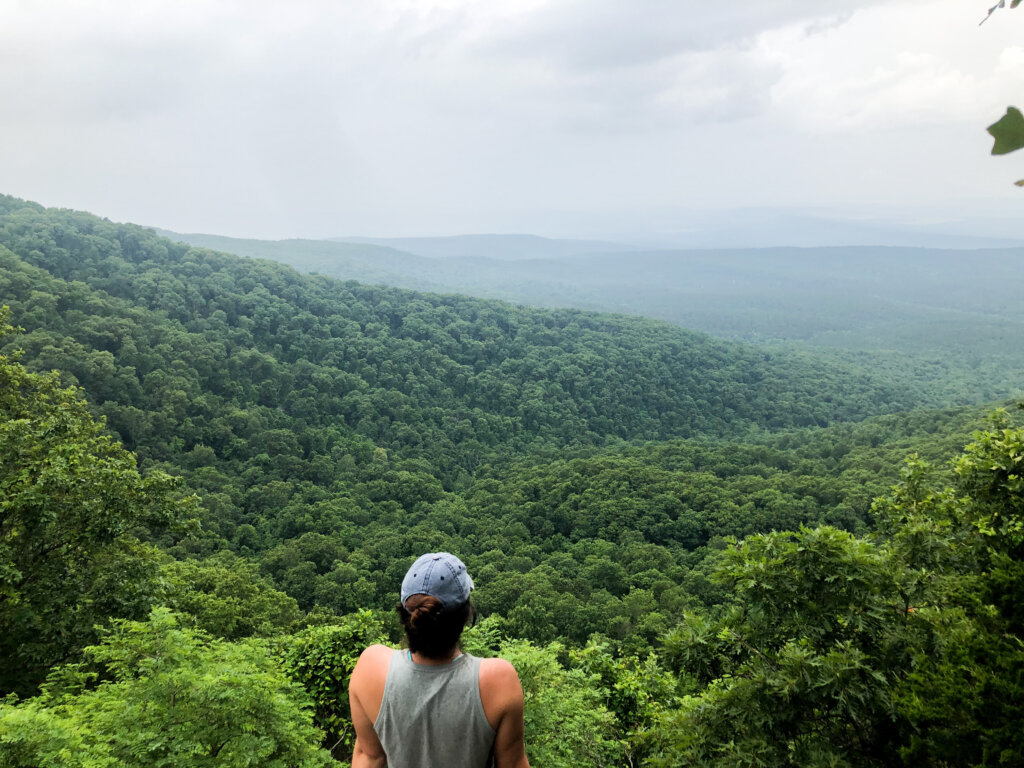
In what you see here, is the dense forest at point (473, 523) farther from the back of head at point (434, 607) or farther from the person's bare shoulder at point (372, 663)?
the back of head at point (434, 607)

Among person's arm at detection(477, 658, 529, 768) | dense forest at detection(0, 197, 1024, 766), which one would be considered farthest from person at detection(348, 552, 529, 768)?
dense forest at detection(0, 197, 1024, 766)

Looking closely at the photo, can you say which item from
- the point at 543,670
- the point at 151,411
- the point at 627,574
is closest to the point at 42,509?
the point at 543,670

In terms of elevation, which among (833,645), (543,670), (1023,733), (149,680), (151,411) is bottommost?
(151,411)

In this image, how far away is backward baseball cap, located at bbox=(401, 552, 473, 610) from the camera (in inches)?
80.2

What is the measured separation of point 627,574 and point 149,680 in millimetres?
26339

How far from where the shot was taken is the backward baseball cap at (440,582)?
204 cm

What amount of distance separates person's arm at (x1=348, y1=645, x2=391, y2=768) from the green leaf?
2154 mm

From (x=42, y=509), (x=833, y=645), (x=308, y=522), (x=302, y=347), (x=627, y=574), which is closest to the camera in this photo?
(x=833, y=645)

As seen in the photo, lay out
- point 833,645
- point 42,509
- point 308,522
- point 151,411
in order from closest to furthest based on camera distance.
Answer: point 833,645
point 42,509
point 308,522
point 151,411

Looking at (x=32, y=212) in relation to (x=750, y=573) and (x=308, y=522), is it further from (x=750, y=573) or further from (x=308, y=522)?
(x=750, y=573)

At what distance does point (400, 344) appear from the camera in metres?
75.3

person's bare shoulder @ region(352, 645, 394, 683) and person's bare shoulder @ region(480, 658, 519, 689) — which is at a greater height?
person's bare shoulder @ region(480, 658, 519, 689)

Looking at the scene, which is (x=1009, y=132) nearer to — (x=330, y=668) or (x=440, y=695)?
(x=440, y=695)

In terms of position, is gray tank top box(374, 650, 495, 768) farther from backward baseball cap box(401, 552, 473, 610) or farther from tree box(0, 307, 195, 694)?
tree box(0, 307, 195, 694)
